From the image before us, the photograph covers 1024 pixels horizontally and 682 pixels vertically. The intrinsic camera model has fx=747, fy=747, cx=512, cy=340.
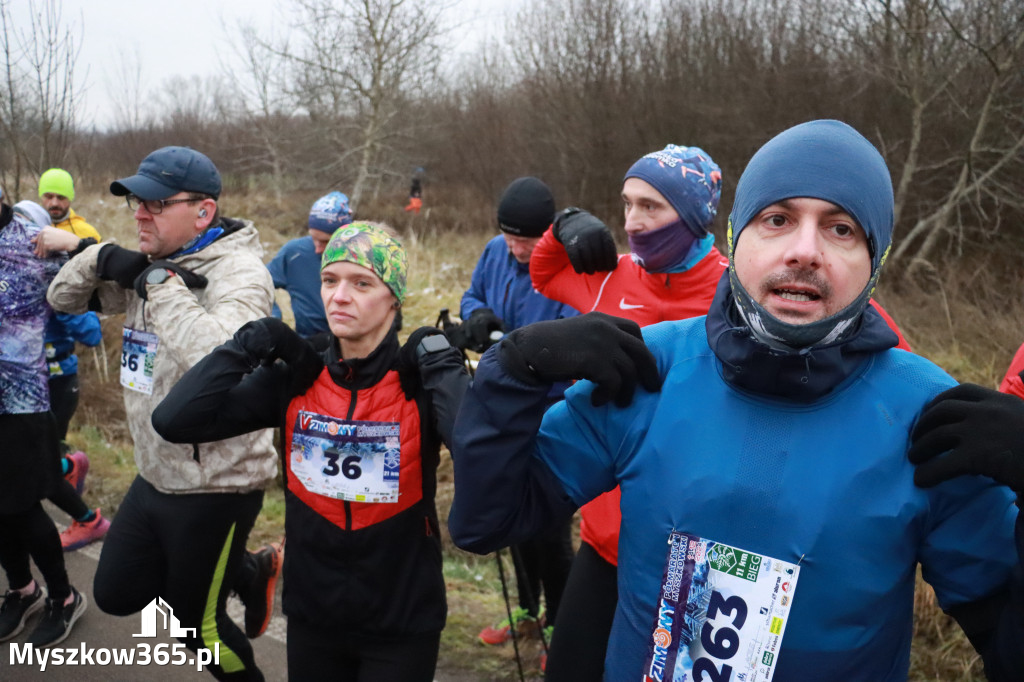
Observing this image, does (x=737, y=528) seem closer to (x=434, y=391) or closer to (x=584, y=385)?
(x=584, y=385)

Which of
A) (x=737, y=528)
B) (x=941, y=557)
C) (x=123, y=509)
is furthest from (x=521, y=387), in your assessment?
(x=123, y=509)

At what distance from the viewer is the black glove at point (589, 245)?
9.57 feet

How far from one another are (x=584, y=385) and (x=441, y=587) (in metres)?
1.29

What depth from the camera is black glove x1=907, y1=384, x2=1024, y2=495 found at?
125 centimetres

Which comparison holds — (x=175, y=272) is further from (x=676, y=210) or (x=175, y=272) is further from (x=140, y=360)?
(x=676, y=210)

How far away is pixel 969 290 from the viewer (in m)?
9.78

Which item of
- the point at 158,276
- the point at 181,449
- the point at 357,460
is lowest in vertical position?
the point at 181,449

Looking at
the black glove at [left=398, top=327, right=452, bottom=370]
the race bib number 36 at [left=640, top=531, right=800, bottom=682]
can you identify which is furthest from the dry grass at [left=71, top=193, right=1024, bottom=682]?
the race bib number 36 at [left=640, top=531, right=800, bottom=682]

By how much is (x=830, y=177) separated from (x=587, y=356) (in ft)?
1.82

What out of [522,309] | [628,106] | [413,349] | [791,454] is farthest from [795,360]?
[628,106]

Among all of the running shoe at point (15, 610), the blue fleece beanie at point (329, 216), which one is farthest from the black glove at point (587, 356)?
the blue fleece beanie at point (329, 216)

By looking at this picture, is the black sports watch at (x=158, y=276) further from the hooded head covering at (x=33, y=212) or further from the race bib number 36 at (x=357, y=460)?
the hooded head covering at (x=33, y=212)

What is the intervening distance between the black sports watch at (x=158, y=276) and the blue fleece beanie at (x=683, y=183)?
1.79 m

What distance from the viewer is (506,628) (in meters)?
3.97
